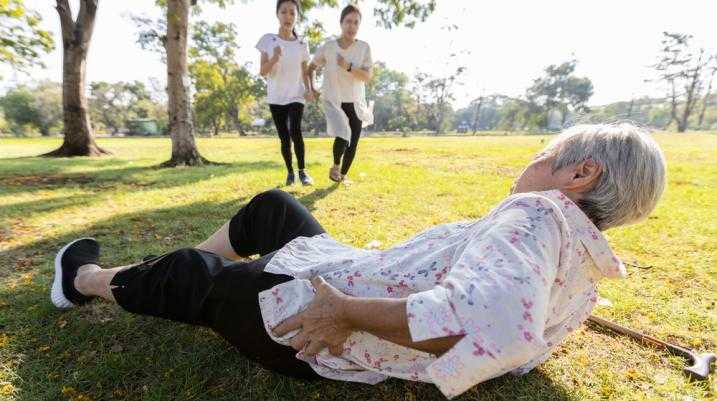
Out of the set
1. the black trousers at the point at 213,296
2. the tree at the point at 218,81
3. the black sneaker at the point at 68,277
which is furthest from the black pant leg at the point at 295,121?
the tree at the point at 218,81

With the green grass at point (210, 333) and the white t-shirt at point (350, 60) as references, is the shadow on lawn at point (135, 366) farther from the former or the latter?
the white t-shirt at point (350, 60)

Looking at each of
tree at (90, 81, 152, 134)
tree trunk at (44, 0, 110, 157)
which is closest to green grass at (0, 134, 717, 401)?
tree trunk at (44, 0, 110, 157)

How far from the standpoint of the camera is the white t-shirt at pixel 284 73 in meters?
5.83

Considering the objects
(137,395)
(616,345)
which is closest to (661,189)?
(616,345)

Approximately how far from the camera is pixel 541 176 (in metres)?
1.43

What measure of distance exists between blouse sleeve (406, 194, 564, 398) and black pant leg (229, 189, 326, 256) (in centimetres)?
109

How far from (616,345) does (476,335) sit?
5.68 feet

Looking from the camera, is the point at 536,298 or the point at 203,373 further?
the point at 203,373

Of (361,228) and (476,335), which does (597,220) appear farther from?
(361,228)

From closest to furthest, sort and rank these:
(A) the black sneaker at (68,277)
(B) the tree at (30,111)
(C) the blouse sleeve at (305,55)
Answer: (A) the black sneaker at (68,277) < (C) the blouse sleeve at (305,55) < (B) the tree at (30,111)

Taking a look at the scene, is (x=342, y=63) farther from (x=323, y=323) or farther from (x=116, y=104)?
(x=116, y=104)

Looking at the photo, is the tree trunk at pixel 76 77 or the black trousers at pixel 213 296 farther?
the tree trunk at pixel 76 77

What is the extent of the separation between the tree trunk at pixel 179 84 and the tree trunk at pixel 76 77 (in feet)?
19.0

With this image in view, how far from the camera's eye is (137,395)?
175cm
